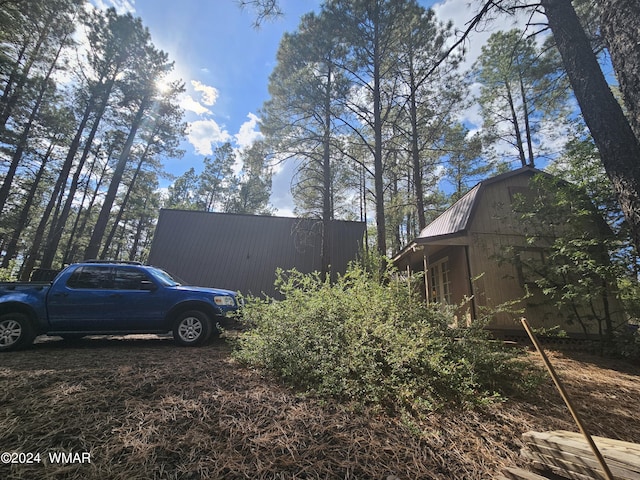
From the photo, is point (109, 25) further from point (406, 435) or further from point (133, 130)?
point (406, 435)

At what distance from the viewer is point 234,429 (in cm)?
188

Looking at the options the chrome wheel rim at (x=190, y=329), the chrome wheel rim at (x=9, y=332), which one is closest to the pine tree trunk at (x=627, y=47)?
the chrome wheel rim at (x=190, y=329)

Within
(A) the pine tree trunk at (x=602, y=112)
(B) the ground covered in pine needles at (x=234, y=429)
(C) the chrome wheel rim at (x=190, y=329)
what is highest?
(A) the pine tree trunk at (x=602, y=112)

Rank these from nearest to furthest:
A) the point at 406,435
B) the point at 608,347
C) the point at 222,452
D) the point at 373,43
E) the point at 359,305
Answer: the point at 222,452 → the point at 406,435 → the point at 359,305 → the point at 608,347 → the point at 373,43

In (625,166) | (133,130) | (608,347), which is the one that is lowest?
(608,347)

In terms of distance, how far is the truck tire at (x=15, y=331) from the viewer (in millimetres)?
4176

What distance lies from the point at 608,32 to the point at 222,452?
15.8 feet

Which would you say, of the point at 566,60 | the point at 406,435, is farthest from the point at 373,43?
the point at 406,435

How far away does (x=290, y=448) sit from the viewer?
5.64 ft

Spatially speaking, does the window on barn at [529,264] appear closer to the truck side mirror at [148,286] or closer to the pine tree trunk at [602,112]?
the pine tree trunk at [602,112]

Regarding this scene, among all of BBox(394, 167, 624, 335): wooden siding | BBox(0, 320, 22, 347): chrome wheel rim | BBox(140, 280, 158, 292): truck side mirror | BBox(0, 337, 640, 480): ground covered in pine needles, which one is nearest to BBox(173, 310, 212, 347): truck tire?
BBox(140, 280, 158, 292): truck side mirror

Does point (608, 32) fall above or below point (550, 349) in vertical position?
above

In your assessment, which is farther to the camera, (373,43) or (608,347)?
(373,43)

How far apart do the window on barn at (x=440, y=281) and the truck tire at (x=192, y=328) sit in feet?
23.6
